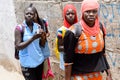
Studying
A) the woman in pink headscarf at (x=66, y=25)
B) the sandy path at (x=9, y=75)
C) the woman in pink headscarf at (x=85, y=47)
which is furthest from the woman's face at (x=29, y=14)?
the sandy path at (x=9, y=75)

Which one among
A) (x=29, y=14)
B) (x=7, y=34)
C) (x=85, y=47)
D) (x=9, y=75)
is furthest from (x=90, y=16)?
(x=7, y=34)

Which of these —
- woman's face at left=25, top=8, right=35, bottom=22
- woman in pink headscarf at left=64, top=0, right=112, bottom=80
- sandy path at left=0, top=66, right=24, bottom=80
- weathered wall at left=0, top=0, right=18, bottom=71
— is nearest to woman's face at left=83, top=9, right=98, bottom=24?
woman in pink headscarf at left=64, top=0, right=112, bottom=80

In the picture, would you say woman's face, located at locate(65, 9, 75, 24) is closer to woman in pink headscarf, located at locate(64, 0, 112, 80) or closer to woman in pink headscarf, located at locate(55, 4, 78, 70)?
woman in pink headscarf, located at locate(55, 4, 78, 70)

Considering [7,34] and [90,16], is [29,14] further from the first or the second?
[7,34]

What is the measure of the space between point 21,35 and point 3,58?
13.4ft

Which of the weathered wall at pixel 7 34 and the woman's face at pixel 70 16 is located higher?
the woman's face at pixel 70 16

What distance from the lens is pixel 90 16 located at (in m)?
3.25

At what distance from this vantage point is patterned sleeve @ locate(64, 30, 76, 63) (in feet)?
10.6

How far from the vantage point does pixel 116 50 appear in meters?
4.84

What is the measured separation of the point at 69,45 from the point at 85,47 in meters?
0.16

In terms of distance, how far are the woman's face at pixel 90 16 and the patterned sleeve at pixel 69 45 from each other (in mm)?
209

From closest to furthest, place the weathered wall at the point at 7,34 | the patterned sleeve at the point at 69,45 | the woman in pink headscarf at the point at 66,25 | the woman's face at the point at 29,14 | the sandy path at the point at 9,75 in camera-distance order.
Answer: the patterned sleeve at the point at 69,45, the woman in pink headscarf at the point at 66,25, the woman's face at the point at 29,14, the sandy path at the point at 9,75, the weathered wall at the point at 7,34

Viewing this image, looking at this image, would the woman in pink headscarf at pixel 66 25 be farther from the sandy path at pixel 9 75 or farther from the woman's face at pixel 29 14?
the sandy path at pixel 9 75

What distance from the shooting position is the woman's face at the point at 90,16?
10.7 ft
